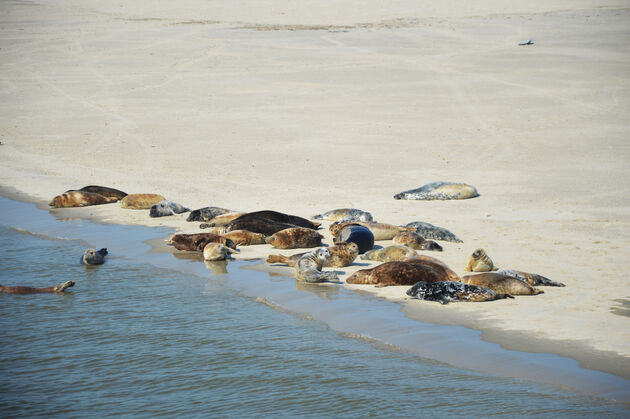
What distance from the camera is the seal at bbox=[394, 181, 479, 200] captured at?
11.1m

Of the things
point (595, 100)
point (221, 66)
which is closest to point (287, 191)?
point (595, 100)

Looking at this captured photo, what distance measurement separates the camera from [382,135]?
16125mm

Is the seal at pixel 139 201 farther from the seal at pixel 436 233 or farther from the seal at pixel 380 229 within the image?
the seal at pixel 436 233

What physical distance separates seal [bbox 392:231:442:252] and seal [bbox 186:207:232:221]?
2600mm

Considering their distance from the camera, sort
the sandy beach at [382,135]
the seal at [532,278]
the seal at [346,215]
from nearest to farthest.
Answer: the seal at [532,278]
the sandy beach at [382,135]
the seal at [346,215]

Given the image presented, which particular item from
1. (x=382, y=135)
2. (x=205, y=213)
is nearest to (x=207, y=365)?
(x=205, y=213)

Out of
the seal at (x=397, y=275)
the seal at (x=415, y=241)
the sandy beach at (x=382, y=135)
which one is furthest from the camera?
the seal at (x=415, y=241)

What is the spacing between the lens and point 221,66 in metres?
26.5

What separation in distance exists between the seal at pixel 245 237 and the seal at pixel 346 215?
3.99ft

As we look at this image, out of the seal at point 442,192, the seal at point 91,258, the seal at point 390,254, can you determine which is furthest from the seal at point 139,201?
the seal at point 390,254

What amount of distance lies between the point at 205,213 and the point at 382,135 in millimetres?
6947

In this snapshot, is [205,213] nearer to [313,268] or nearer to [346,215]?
[346,215]

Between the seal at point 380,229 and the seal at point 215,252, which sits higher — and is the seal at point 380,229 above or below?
above

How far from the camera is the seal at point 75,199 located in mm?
11312
